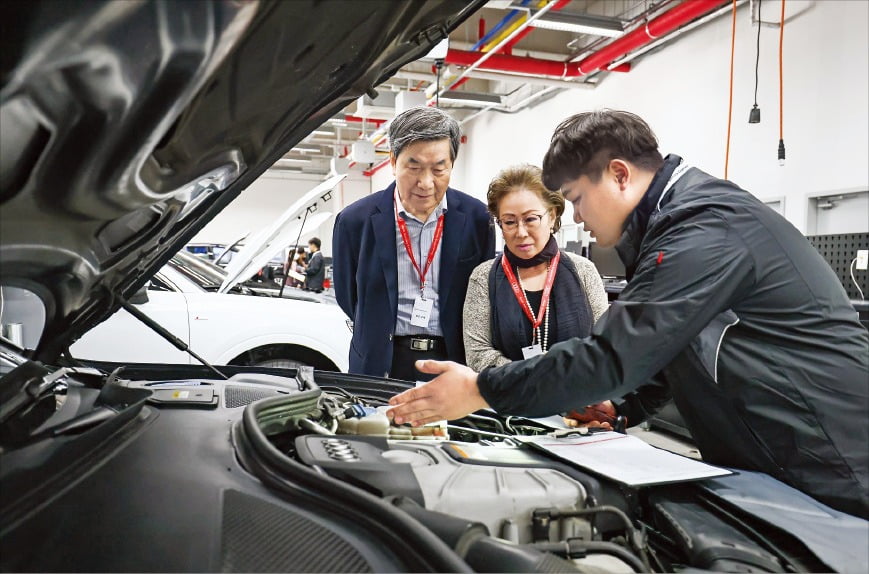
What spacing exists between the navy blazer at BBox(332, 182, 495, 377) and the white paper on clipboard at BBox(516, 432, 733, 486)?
33.4 inches

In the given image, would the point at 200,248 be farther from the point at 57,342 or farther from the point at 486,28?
the point at 57,342

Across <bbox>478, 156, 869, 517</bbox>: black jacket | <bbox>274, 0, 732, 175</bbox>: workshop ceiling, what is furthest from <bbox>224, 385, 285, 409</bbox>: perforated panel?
<bbox>274, 0, 732, 175</bbox>: workshop ceiling

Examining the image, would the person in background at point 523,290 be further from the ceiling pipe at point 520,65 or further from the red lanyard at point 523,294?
the ceiling pipe at point 520,65

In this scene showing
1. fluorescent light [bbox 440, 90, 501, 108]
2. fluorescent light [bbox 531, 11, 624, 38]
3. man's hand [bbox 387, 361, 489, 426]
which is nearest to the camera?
man's hand [bbox 387, 361, 489, 426]

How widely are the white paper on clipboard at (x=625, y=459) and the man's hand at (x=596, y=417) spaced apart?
20 cm

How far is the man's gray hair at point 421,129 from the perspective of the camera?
2.11 m

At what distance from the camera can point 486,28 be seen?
8.42 metres

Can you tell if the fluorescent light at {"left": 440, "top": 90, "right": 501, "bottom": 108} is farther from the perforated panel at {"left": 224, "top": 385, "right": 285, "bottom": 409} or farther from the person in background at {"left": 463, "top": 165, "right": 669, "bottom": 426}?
the perforated panel at {"left": 224, "top": 385, "right": 285, "bottom": 409}

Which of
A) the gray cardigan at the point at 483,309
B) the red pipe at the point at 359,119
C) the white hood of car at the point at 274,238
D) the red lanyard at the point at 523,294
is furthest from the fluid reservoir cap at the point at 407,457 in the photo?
the red pipe at the point at 359,119

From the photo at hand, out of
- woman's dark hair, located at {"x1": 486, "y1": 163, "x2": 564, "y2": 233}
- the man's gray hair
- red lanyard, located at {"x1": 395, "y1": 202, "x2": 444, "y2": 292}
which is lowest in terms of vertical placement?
red lanyard, located at {"x1": 395, "y1": 202, "x2": 444, "y2": 292}

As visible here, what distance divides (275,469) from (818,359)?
1031 millimetres

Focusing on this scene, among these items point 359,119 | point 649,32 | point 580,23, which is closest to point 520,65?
point 580,23

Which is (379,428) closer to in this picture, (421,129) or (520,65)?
(421,129)

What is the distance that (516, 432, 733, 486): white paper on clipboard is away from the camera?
120 cm
